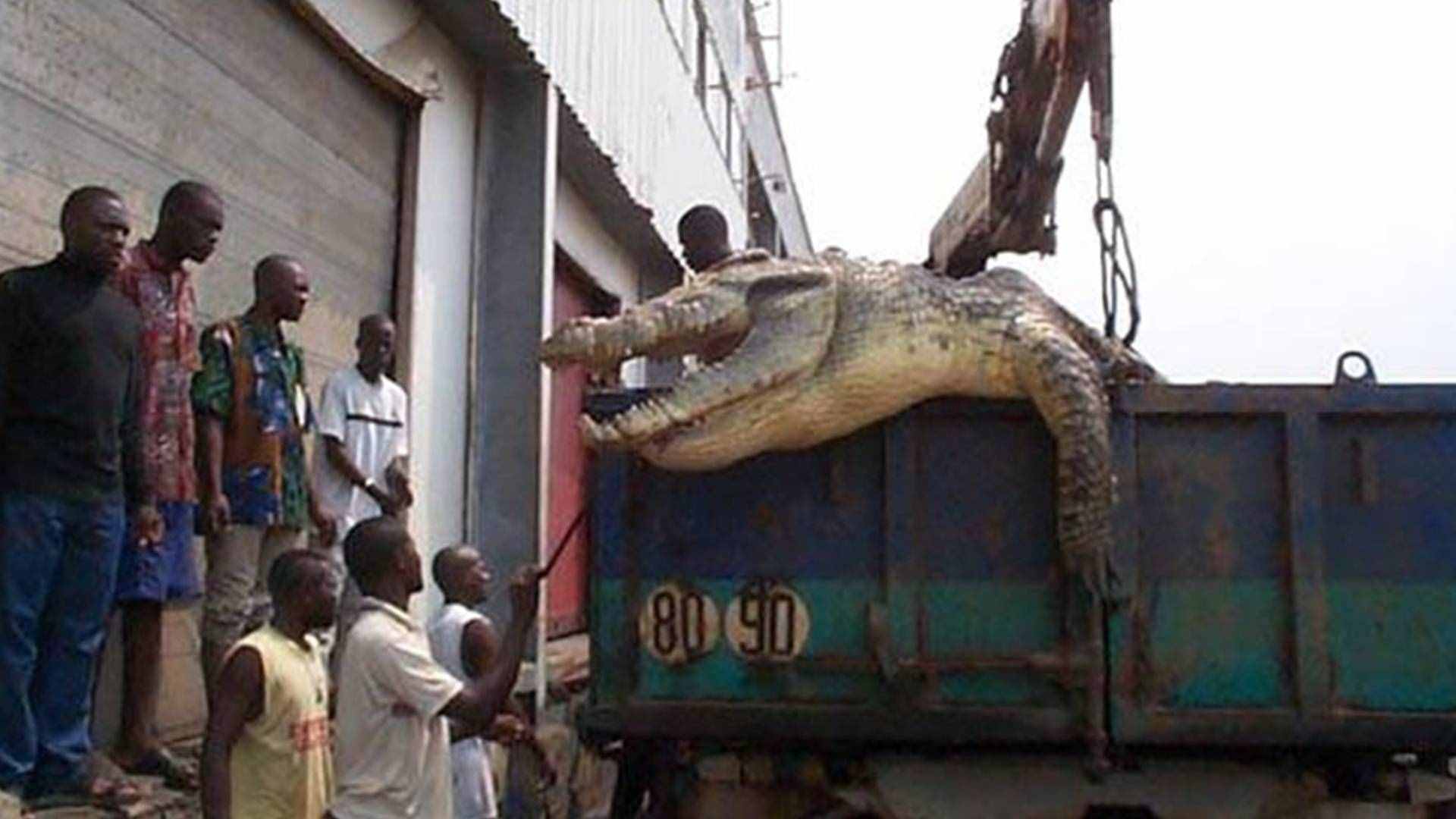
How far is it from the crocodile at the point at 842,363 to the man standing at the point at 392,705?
743 mm

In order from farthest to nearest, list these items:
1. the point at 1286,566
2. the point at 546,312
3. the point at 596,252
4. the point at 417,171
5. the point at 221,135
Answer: the point at 596,252
the point at 546,312
the point at 417,171
the point at 221,135
the point at 1286,566

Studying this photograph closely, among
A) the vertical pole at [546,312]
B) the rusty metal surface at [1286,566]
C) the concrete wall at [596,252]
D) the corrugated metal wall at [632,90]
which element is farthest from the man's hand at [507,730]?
the concrete wall at [596,252]

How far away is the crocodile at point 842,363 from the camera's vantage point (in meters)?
4.03

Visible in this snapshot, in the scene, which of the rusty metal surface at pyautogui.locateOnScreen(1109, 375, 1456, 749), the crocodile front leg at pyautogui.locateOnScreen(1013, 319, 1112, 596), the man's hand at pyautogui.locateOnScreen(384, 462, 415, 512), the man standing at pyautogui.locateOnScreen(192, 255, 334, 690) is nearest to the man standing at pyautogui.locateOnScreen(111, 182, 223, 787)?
the man standing at pyautogui.locateOnScreen(192, 255, 334, 690)

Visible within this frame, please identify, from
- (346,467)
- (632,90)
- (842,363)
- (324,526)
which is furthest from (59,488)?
(632,90)

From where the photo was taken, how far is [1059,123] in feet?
19.7

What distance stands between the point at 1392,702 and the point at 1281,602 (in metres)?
0.37

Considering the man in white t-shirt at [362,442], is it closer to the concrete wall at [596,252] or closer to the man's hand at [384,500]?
the man's hand at [384,500]

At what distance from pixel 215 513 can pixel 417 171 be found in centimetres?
349

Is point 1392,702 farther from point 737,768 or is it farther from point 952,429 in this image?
point 737,768

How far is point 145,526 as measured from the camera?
4.17 metres

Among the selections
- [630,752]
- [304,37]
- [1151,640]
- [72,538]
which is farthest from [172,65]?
[1151,640]

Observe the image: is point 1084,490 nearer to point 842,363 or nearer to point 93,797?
point 842,363

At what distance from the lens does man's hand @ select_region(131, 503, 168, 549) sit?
4.16m
